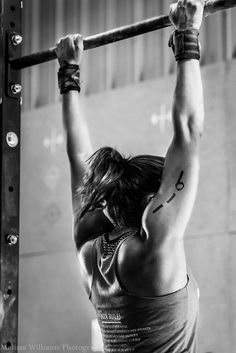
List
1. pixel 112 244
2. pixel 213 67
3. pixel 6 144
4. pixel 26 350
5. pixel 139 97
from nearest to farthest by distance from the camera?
pixel 112 244
pixel 6 144
pixel 213 67
pixel 139 97
pixel 26 350

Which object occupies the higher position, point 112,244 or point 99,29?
point 99,29

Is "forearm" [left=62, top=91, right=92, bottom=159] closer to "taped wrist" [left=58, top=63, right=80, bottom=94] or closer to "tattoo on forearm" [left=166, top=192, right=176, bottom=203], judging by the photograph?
"taped wrist" [left=58, top=63, right=80, bottom=94]

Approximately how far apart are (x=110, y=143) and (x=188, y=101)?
4.85 meters

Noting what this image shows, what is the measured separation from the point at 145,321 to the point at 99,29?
221 inches

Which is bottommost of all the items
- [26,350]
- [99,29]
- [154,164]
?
[26,350]

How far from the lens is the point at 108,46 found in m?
8.12

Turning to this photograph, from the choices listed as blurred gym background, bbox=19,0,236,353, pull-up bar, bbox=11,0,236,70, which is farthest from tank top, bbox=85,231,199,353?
blurred gym background, bbox=19,0,236,353

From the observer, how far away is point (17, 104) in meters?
3.69

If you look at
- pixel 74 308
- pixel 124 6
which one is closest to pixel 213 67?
pixel 124 6

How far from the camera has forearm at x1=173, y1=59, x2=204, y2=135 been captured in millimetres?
3104

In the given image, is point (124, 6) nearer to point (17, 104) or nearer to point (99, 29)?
point (99, 29)

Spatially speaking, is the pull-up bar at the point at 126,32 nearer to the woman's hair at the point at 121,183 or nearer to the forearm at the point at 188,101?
the forearm at the point at 188,101

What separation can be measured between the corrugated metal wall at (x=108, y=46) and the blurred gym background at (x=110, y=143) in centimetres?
1

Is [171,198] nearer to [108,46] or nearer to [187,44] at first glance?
[187,44]
